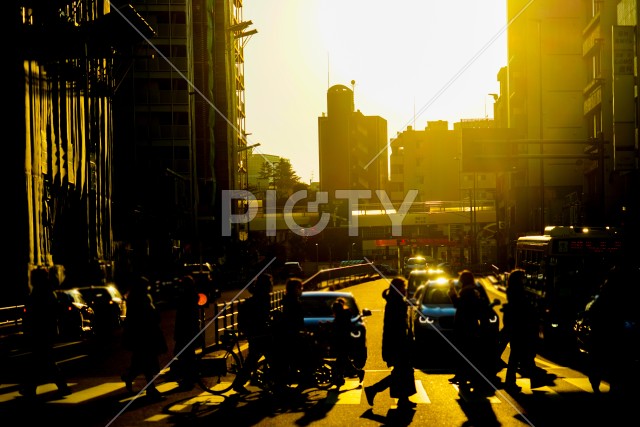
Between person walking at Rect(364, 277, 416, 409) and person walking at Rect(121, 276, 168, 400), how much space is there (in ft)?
10.9

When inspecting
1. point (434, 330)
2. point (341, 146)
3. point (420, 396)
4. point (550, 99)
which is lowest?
point (420, 396)

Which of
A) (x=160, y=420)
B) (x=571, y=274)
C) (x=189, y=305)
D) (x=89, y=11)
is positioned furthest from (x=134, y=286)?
(x=89, y=11)

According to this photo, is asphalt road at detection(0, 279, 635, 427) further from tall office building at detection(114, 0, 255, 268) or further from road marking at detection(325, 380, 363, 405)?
tall office building at detection(114, 0, 255, 268)

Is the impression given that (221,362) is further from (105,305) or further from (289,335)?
(105,305)

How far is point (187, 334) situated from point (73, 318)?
12.0 m

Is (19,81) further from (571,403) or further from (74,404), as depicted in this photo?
(571,403)

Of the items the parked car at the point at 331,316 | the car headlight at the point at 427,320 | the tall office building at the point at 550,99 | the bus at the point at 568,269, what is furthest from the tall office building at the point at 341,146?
the parked car at the point at 331,316

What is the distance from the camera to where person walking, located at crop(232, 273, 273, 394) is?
13.8m

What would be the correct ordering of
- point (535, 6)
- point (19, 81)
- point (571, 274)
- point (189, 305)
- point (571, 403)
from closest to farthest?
point (571, 403), point (189, 305), point (571, 274), point (19, 81), point (535, 6)

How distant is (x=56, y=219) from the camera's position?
39.1 metres

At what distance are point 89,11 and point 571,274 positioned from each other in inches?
1210

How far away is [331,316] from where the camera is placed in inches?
708

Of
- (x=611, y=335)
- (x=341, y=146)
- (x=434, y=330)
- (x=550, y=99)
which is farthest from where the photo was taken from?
(x=341, y=146)

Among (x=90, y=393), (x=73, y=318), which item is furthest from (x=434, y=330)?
(x=73, y=318)
